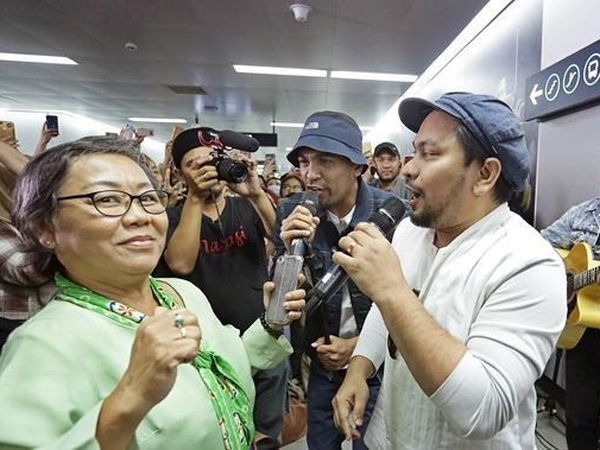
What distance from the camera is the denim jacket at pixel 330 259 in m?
1.40

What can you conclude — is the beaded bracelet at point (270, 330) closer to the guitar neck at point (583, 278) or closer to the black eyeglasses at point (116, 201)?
the black eyeglasses at point (116, 201)

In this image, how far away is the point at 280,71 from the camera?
222 inches

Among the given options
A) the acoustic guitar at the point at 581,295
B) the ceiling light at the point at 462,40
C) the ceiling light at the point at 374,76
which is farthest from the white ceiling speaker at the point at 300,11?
the acoustic guitar at the point at 581,295

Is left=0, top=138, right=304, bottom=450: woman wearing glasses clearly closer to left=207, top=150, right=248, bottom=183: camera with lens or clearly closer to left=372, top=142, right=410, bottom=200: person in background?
left=207, top=150, right=248, bottom=183: camera with lens

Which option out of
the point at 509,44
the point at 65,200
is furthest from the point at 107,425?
the point at 509,44

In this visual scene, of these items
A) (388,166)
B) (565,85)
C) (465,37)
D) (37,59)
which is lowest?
(388,166)

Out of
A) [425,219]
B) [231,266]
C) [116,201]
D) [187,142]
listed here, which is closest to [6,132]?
[187,142]

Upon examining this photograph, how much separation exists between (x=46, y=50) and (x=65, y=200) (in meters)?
5.47

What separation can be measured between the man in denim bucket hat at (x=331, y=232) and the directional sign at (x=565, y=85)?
1742mm

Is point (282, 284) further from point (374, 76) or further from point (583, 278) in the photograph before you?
point (374, 76)

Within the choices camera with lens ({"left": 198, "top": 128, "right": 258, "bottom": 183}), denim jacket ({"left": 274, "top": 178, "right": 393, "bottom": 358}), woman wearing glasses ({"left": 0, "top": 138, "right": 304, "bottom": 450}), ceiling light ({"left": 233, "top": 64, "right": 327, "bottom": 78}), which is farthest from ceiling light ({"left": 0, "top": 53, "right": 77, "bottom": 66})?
woman wearing glasses ({"left": 0, "top": 138, "right": 304, "bottom": 450})

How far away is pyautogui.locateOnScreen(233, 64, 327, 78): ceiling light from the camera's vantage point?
550 centimetres

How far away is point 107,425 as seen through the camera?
22.1 inches

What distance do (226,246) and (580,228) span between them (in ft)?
6.63
